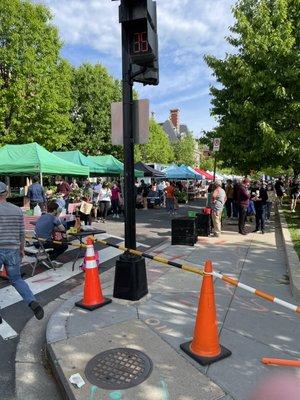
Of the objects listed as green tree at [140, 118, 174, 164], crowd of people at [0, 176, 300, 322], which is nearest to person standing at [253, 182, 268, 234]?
crowd of people at [0, 176, 300, 322]

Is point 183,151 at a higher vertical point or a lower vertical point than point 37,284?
higher

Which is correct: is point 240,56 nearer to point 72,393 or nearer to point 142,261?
point 142,261

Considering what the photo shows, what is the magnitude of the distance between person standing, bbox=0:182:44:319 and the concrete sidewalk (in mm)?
430

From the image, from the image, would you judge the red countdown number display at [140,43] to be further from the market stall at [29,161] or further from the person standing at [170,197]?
the person standing at [170,197]

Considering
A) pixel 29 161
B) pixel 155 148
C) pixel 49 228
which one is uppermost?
pixel 155 148

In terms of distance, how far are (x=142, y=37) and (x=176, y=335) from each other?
3840 millimetres

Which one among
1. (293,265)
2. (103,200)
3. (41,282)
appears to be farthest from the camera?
(103,200)

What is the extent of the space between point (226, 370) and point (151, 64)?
3.91m

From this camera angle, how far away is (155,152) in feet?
176

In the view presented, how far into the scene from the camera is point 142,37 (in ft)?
16.6

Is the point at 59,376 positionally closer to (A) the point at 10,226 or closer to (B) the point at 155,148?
(A) the point at 10,226

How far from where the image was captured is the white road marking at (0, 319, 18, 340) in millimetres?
4488

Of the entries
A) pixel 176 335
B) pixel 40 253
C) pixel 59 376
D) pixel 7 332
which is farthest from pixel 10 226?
pixel 40 253

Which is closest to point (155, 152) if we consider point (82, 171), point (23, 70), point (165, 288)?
point (23, 70)
